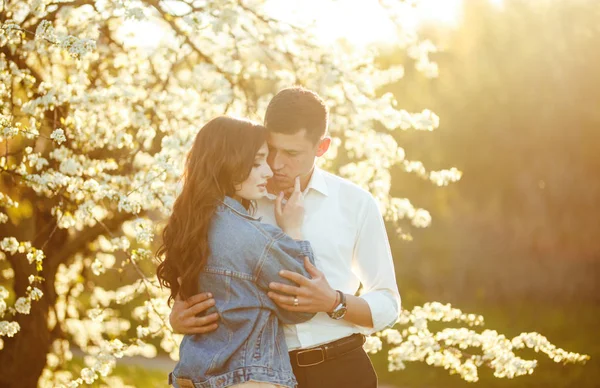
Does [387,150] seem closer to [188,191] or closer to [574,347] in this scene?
[188,191]


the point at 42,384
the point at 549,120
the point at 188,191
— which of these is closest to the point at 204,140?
the point at 188,191

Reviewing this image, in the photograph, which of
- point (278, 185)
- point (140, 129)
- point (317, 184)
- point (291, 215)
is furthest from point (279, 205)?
point (140, 129)

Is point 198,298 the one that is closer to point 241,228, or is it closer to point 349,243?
point 241,228

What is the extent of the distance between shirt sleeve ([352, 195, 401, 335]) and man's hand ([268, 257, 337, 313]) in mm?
272

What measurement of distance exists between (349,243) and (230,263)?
Answer: 678 mm

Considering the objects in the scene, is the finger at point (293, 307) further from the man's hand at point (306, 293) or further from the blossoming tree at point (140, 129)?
the blossoming tree at point (140, 129)

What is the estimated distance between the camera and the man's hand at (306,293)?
104 inches

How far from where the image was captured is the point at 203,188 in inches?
109

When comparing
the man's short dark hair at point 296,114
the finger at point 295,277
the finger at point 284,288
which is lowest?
the finger at point 284,288

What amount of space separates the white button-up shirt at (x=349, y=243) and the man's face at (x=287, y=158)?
0.08 meters

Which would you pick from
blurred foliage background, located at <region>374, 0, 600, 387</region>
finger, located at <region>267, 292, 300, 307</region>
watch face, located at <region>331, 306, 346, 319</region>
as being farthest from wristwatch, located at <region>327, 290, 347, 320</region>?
blurred foliage background, located at <region>374, 0, 600, 387</region>

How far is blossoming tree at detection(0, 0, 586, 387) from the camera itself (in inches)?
191

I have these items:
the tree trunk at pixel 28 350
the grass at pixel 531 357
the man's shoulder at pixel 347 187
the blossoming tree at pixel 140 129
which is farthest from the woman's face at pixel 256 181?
the grass at pixel 531 357

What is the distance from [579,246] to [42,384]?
14745 mm
